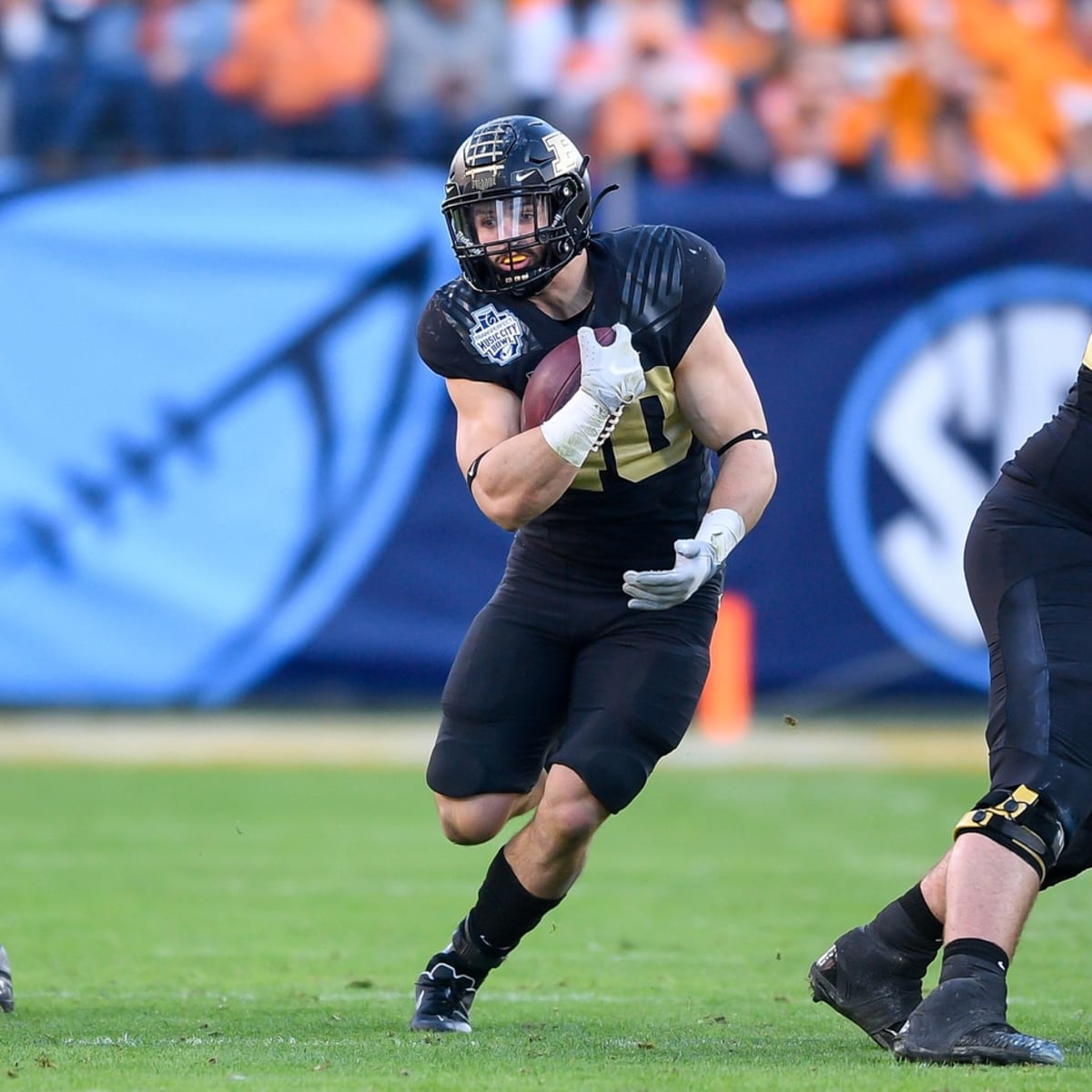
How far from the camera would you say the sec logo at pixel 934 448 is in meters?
11.1

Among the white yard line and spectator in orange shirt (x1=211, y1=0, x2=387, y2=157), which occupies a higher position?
spectator in orange shirt (x1=211, y1=0, x2=387, y2=157)

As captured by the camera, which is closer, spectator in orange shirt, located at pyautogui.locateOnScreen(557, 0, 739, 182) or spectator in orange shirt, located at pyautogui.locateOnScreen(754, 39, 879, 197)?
spectator in orange shirt, located at pyautogui.locateOnScreen(557, 0, 739, 182)

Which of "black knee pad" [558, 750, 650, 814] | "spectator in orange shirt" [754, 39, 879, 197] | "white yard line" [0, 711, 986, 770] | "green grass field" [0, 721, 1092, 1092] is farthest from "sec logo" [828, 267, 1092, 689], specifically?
"black knee pad" [558, 750, 650, 814]

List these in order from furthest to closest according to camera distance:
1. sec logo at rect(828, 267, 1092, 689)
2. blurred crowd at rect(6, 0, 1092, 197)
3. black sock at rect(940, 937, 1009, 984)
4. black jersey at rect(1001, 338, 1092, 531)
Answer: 1. sec logo at rect(828, 267, 1092, 689)
2. blurred crowd at rect(6, 0, 1092, 197)
3. black jersey at rect(1001, 338, 1092, 531)
4. black sock at rect(940, 937, 1009, 984)

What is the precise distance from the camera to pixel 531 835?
4551 millimetres

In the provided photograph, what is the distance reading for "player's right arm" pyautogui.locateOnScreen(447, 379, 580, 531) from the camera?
14.1 ft

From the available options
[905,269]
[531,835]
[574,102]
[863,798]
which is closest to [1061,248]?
[905,269]

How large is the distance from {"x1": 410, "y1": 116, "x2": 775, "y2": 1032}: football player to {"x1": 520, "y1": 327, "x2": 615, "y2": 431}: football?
4cm

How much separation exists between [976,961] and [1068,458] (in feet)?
3.52

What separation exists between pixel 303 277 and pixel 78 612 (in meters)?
2.19

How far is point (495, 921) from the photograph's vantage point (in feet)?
15.1

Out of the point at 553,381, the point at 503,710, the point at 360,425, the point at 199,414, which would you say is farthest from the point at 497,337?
the point at 199,414

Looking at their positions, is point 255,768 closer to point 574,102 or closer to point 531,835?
point 574,102

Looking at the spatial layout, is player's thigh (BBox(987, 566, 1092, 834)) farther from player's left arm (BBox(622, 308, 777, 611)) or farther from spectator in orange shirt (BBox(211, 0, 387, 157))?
spectator in orange shirt (BBox(211, 0, 387, 157))
